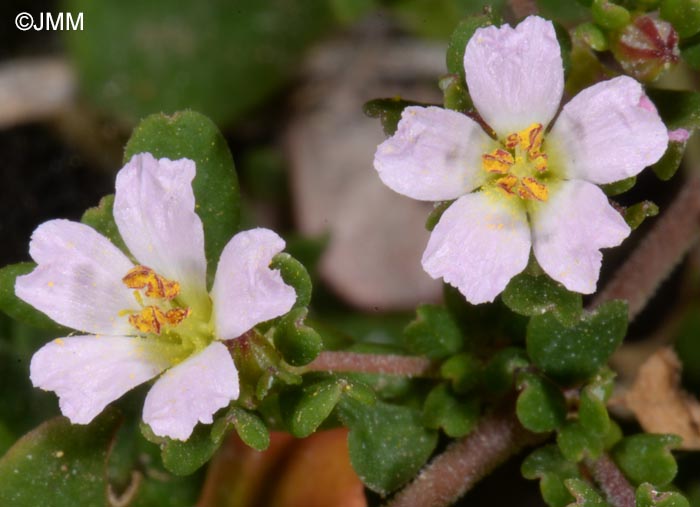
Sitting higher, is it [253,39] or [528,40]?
[528,40]

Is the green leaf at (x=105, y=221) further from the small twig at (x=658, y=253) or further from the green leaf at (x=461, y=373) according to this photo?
the small twig at (x=658, y=253)

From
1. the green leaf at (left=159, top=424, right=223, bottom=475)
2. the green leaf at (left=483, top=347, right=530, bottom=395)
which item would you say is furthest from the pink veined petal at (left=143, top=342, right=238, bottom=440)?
the green leaf at (left=483, top=347, right=530, bottom=395)

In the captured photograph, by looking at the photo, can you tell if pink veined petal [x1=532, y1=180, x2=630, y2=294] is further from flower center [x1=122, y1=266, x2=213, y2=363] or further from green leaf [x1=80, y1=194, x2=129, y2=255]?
green leaf [x1=80, y1=194, x2=129, y2=255]

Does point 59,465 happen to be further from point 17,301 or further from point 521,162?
point 521,162

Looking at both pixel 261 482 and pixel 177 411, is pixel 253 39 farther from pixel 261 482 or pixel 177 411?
pixel 177 411

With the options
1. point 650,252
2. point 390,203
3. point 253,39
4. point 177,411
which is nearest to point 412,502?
point 177,411

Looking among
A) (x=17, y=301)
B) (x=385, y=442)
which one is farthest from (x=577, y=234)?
(x=17, y=301)

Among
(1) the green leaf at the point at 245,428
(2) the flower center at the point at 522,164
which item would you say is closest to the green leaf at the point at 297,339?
(1) the green leaf at the point at 245,428
